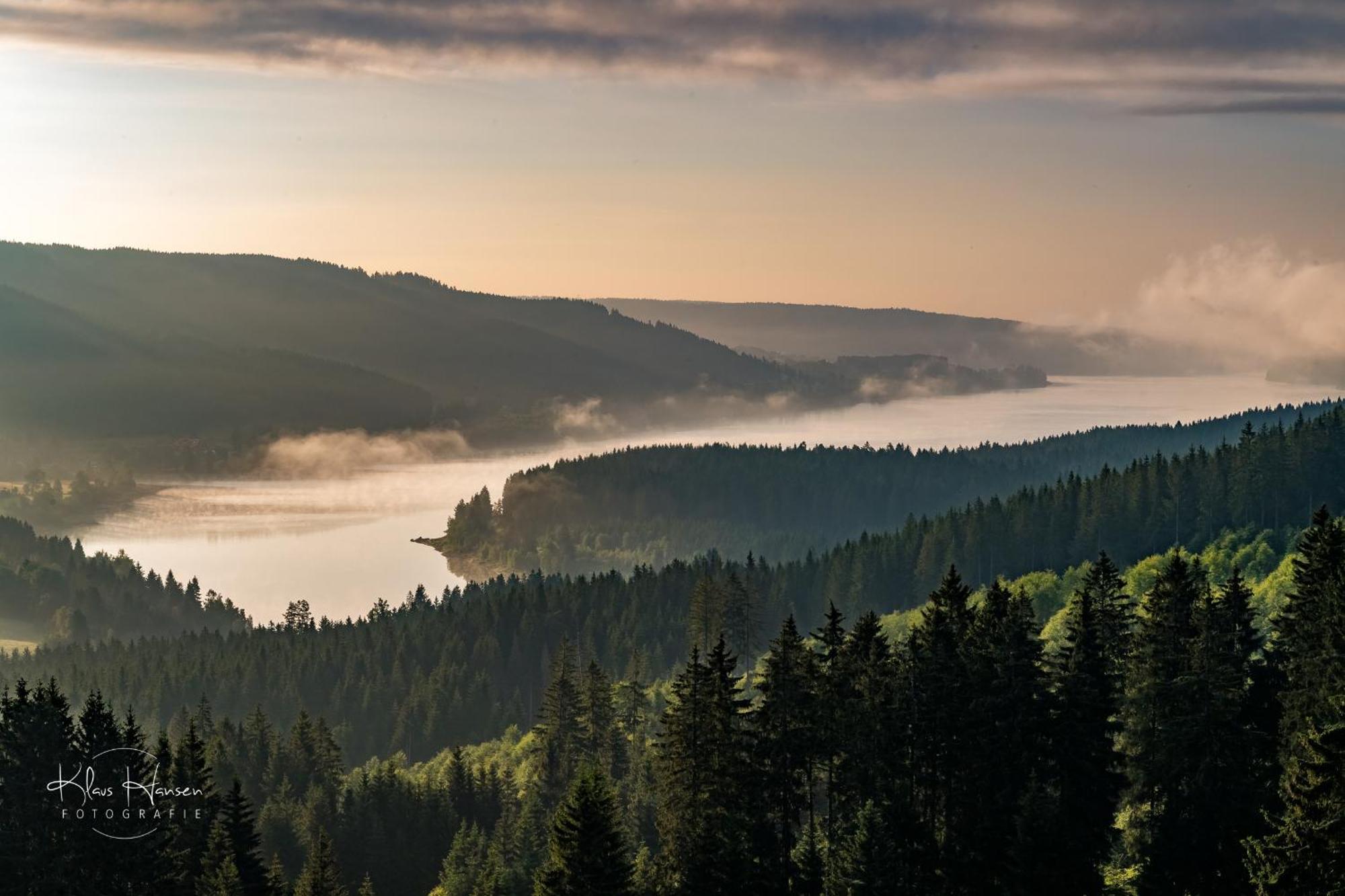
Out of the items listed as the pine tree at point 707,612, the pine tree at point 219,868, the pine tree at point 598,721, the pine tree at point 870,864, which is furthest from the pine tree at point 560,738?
the pine tree at point 870,864

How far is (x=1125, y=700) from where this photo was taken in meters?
57.1

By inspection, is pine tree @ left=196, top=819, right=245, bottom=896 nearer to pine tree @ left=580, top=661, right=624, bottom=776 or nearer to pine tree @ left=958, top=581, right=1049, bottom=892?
pine tree @ left=958, top=581, right=1049, bottom=892

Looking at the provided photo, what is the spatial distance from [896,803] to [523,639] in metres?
127

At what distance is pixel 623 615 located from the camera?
180750 millimetres

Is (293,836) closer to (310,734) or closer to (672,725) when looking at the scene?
(310,734)

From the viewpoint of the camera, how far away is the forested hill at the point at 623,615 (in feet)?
511

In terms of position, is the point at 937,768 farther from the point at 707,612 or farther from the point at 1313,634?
the point at 707,612

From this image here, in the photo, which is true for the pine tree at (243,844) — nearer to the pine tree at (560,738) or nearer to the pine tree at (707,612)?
the pine tree at (560,738)

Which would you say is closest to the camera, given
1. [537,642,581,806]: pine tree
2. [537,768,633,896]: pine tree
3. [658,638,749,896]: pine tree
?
[537,768,633,896]: pine tree

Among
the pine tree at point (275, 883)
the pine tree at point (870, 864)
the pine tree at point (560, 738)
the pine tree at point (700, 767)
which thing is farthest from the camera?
the pine tree at point (560, 738)

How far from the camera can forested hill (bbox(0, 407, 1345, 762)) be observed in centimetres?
15588

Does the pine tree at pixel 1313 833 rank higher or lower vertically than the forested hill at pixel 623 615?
higher

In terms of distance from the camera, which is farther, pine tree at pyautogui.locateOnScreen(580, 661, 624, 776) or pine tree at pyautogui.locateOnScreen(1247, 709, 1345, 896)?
pine tree at pyautogui.locateOnScreen(580, 661, 624, 776)

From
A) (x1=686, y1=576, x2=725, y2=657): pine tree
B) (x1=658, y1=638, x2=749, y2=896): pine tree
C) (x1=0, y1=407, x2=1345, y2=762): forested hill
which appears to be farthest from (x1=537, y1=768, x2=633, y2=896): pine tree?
(x1=0, y1=407, x2=1345, y2=762): forested hill
